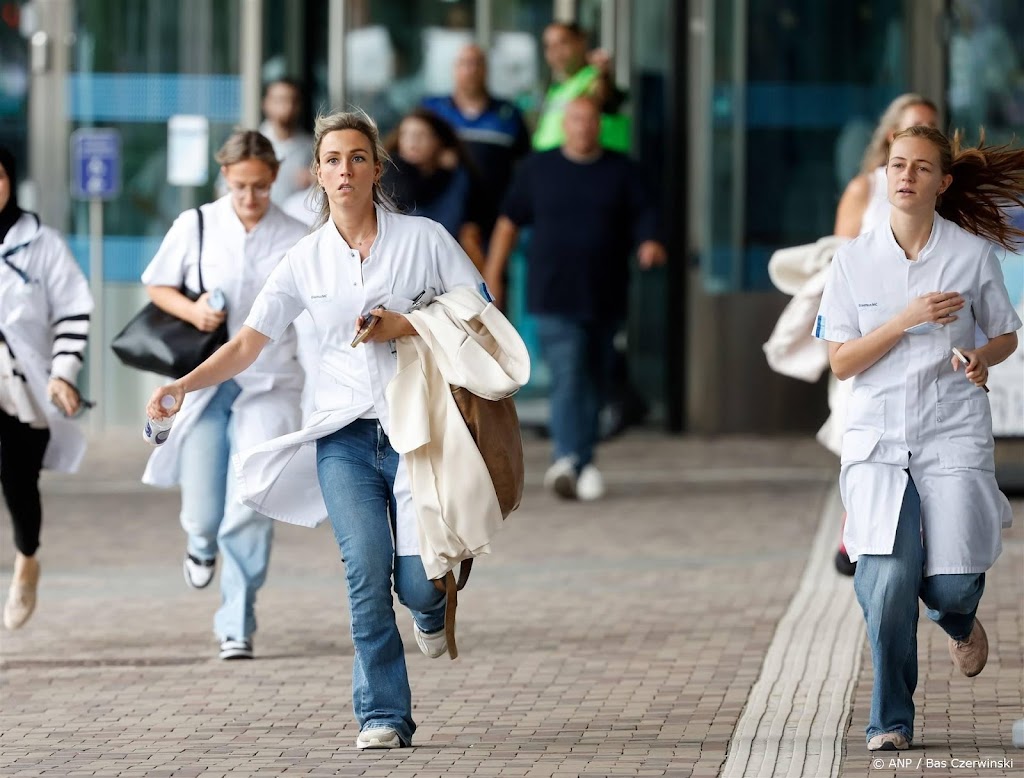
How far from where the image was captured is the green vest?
1306 centimetres

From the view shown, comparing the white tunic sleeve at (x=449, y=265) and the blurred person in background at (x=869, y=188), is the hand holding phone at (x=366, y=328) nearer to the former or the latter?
the white tunic sleeve at (x=449, y=265)

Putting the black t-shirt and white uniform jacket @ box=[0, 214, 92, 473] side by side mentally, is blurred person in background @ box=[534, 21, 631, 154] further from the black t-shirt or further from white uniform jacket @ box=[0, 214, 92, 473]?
white uniform jacket @ box=[0, 214, 92, 473]

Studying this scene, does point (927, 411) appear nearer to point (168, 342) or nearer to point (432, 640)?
point (432, 640)

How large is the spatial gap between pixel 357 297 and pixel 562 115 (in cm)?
720

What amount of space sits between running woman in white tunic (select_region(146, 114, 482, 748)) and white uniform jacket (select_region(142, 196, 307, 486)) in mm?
1526

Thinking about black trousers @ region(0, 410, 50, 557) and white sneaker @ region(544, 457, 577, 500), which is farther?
white sneaker @ region(544, 457, 577, 500)

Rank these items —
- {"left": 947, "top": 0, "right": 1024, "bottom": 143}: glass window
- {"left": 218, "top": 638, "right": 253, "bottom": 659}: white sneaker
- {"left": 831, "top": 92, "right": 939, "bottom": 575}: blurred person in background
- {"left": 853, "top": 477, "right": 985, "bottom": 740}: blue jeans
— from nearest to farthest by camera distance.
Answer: {"left": 853, "top": 477, "right": 985, "bottom": 740}: blue jeans, {"left": 218, "top": 638, "right": 253, "bottom": 659}: white sneaker, {"left": 831, "top": 92, "right": 939, "bottom": 575}: blurred person in background, {"left": 947, "top": 0, "right": 1024, "bottom": 143}: glass window

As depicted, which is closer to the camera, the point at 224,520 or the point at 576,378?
the point at 224,520

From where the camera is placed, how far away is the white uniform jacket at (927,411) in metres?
5.57

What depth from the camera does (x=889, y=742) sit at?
562 cm

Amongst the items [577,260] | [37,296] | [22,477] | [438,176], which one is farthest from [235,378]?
[577,260]

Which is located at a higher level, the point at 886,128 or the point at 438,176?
the point at 886,128

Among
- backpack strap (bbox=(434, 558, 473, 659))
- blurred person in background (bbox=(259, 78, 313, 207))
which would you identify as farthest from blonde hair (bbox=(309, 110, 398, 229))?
blurred person in background (bbox=(259, 78, 313, 207))

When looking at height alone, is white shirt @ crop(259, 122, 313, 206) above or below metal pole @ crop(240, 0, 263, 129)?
below
